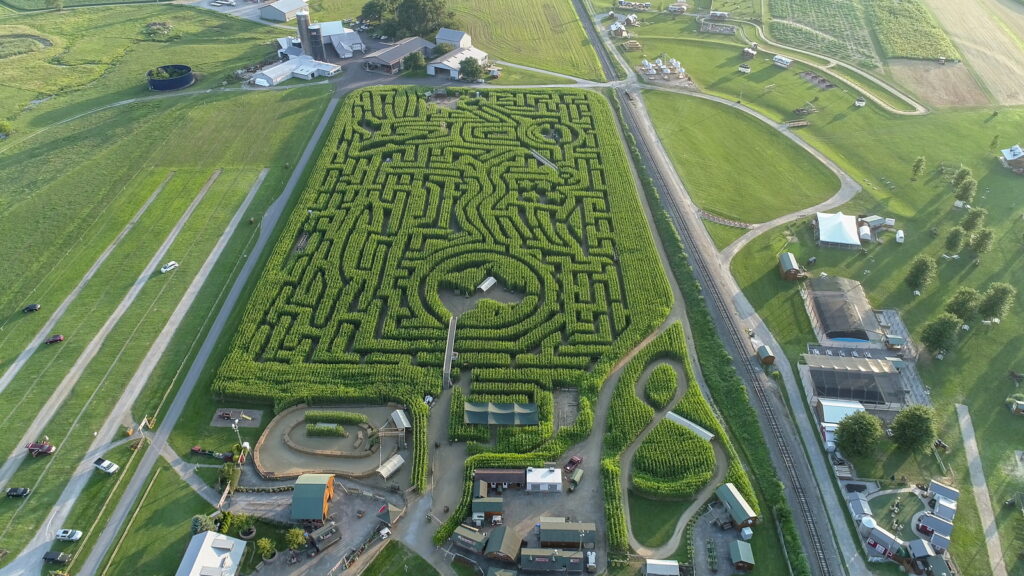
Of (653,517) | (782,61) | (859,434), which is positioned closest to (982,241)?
(859,434)

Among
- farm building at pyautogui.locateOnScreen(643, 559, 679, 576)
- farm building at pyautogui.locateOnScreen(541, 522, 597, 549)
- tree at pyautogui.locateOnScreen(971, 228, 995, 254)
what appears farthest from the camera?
tree at pyautogui.locateOnScreen(971, 228, 995, 254)

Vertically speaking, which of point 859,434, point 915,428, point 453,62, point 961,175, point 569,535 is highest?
point 453,62

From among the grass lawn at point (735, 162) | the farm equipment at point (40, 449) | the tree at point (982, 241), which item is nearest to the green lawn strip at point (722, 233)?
the grass lawn at point (735, 162)

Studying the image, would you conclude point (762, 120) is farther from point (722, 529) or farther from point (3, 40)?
point (3, 40)

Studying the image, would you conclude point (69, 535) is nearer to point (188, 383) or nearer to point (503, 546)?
A: point (188, 383)

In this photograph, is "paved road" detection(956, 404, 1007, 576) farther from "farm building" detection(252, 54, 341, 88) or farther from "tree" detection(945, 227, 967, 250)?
"farm building" detection(252, 54, 341, 88)

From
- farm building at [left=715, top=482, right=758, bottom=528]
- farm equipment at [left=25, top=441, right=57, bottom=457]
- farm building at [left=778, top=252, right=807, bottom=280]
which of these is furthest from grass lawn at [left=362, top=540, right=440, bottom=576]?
farm building at [left=778, top=252, right=807, bottom=280]
